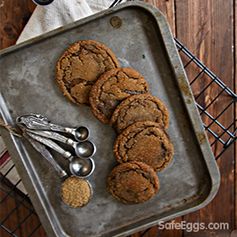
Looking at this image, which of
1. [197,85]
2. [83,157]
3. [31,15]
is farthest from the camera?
[197,85]

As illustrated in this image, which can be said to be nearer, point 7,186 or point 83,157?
point 83,157

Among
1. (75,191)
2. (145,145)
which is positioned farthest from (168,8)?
(75,191)

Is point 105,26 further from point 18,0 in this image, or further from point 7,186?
point 7,186

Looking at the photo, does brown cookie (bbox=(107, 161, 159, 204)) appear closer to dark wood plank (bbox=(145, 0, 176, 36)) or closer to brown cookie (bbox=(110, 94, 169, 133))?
brown cookie (bbox=(110, 94, 169, 133))

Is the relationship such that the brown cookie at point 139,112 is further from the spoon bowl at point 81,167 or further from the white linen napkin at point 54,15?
the white linen napkin at point 54,15

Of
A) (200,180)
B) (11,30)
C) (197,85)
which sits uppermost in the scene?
(11,30)

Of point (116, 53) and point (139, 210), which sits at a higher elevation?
point (116, 53)

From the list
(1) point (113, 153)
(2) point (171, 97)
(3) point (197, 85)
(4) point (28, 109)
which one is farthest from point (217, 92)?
(4) point (28, 109)
